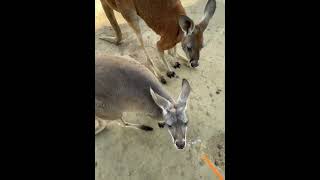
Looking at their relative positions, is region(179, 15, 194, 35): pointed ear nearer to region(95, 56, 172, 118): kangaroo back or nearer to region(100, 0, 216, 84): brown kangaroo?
region(100, 0, 216, 84): brown kangaroo

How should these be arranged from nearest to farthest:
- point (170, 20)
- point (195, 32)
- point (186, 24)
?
point (186, 24) → point (195, 32) → point (170, 20)

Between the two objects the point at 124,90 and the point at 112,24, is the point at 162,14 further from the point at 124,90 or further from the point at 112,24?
the point at 124,90

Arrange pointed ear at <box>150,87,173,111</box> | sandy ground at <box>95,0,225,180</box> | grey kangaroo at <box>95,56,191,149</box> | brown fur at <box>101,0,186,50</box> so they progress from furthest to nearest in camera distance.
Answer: brown fur at <box>101,0,186,50</box> → sandy ground at <box>95,0,225,180</box> → grey kangaroo at <box>95,56,191,149</box> → pointed ear at <box>150,87,173,111</box>

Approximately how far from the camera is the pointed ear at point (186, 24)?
364cm

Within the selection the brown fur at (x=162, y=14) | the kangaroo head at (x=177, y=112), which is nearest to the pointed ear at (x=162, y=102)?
the kangaroo head at (x=177, y=112)

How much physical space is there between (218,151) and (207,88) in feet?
3.14

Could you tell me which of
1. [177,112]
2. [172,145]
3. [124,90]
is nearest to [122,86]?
[124,90]

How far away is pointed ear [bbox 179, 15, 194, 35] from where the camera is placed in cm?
364

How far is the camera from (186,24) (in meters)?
3.71

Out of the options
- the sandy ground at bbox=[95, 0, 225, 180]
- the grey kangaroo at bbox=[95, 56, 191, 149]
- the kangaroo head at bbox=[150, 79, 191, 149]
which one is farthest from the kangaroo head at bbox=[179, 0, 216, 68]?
the kangaroo head at bbox=[150, 79, 191, 149]

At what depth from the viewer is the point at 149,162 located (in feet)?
12.0

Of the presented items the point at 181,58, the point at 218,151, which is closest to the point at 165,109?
the point at 218,151

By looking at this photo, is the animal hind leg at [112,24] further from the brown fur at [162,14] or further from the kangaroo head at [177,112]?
the kangaroo head at [177,112]
